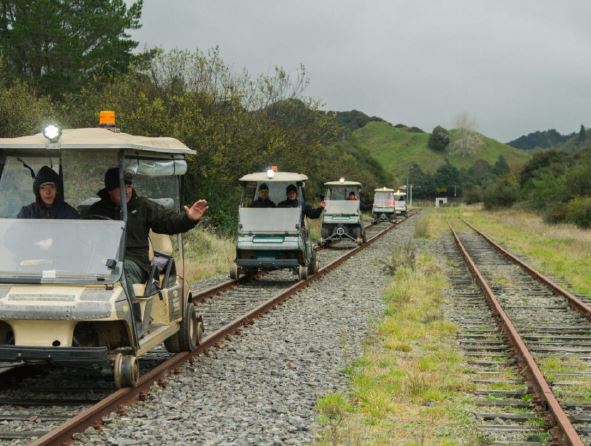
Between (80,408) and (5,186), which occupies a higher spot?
(5,186)

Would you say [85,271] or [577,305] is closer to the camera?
[85,271]

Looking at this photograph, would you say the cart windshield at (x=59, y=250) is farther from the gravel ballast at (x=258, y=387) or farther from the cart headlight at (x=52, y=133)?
the gravel ballast at (x=258, y=387)

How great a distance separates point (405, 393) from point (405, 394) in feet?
0.06

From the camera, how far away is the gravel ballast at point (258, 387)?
6688mm

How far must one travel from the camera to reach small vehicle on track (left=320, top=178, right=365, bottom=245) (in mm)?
31027

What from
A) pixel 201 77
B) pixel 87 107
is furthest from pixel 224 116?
pixel 87 107

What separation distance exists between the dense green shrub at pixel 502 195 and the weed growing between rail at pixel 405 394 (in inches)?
3527

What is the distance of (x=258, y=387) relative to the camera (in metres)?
8.41

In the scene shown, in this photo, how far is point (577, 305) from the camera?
14406 mm

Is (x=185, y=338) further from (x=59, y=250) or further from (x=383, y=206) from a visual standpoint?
(x=383, y=206)

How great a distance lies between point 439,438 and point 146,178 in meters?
4.73

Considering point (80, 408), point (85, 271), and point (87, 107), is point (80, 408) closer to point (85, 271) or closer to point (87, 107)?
point (85, 271)

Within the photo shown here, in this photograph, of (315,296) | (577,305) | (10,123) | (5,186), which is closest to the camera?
(5,186)

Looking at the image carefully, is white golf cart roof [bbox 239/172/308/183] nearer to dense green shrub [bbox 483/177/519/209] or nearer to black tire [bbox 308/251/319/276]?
black tire [bbox 308/251/319/276]
